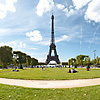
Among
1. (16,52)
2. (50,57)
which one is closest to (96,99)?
(16,52)

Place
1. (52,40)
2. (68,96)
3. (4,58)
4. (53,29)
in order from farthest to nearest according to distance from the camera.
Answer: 1. (53,29)
2. (52,40)
3. (4,58)
4. (68,96)

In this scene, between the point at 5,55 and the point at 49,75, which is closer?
the point at 49,75

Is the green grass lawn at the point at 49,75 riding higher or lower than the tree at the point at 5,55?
lower

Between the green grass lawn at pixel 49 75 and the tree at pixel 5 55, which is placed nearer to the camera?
the green grass lawn at pixel 49 75

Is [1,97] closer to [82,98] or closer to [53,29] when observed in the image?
[82,98]

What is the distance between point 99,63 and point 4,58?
72.4 meters

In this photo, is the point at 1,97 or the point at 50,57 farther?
the point at 50,57

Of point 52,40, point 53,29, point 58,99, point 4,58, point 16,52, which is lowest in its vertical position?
point 58,99

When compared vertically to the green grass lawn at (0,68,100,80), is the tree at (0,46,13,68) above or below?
above

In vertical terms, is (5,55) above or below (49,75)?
above

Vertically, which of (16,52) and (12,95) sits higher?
(16,52)

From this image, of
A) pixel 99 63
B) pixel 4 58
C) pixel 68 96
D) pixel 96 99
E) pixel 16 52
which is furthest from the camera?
pixel 99 63

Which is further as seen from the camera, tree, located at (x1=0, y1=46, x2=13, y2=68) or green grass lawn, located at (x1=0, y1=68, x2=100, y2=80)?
tree, located at (x1=0, y1=46, x2=13, y2=68)

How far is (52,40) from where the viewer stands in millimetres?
103500
